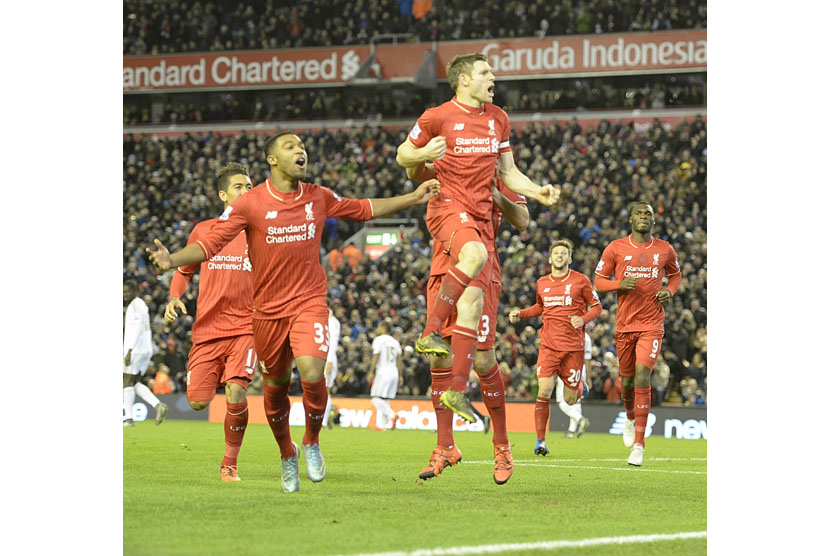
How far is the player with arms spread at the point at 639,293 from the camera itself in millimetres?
12336

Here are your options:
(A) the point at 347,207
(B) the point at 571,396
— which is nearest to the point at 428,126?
(A) the point at 347,207

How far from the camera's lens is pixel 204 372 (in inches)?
388

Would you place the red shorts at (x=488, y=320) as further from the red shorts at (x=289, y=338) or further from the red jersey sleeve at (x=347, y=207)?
the red shorts at (x=289, y=338)

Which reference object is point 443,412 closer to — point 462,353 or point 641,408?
point 462,353

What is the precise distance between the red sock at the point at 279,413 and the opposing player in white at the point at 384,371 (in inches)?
505

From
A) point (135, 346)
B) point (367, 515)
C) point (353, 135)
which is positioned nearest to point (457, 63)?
point (367, 515)

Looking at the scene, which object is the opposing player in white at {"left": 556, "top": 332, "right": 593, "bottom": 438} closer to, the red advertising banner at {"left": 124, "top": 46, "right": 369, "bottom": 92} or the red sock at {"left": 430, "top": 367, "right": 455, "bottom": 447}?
the red sock at {"left": 430, "top": 367, "right": 455, "bottom": 447}
